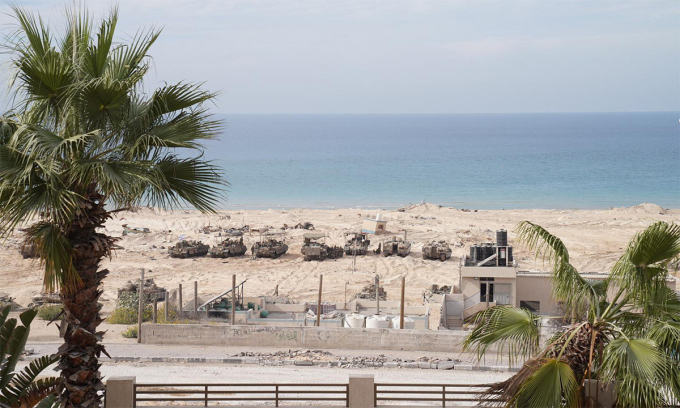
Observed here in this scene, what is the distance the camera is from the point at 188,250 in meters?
39.0

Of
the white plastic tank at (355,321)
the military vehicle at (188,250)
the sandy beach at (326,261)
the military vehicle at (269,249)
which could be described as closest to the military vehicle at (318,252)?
the sandy beach at (326,261)

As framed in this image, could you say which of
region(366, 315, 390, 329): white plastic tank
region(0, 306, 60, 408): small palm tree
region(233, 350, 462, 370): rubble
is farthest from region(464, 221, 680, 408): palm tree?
region(366, 315, 390, 329): white plastic tank

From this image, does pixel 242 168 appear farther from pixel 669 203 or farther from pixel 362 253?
pixel 362 253

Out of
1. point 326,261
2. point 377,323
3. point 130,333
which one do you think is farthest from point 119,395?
point 326,261

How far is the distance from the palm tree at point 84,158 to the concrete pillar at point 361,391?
375 centimetres

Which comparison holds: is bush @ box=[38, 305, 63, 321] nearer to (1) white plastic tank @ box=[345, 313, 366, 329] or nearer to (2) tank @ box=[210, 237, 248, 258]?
(1) white plastic tank @ box=[345, 313, 366, 329]

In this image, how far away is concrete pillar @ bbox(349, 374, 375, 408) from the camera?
11.1 metres

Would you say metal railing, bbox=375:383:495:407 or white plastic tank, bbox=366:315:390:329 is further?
white plastic tank, bbox=366:315:390:329

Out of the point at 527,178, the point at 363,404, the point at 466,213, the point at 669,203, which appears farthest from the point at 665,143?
the point at 363,404

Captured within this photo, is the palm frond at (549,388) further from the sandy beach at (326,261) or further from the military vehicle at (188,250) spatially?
the military vehicle at (188,250)

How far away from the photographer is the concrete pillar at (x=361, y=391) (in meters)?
11.1

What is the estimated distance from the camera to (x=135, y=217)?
54250 millimetres

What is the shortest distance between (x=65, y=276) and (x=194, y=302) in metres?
17.5

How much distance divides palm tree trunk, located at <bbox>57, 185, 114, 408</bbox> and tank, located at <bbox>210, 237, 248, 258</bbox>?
98.3ft
